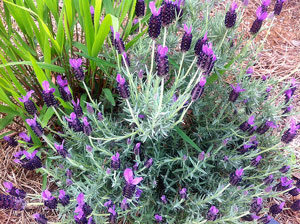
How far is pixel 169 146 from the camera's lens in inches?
65.7

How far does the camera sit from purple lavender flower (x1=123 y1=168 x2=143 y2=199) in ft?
3.41

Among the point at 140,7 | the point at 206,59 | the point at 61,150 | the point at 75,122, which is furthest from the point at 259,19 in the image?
the point at 61,150

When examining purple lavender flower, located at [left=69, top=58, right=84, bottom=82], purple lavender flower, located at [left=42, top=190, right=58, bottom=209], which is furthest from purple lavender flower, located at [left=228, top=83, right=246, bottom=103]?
purple lavender flower, located at [left=42, top=190, right=58, bottom=209]

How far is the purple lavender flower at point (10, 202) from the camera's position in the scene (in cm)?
107

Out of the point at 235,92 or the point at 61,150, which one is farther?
the point at 235,92

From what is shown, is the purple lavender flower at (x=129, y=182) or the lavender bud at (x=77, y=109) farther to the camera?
the lavender bud at (x=77, y=109)

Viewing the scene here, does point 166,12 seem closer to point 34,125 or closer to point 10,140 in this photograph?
point 34,125

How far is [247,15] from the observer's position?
8.85 ft

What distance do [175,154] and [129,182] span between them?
0.64 meters

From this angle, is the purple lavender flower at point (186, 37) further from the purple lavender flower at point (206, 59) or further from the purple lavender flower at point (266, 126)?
the purple lavender flower at point (266, 126)

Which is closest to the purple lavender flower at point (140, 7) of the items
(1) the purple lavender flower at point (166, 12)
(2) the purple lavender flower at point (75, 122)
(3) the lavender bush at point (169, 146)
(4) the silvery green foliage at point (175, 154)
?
(3) the lavender bush at point (169, 146)

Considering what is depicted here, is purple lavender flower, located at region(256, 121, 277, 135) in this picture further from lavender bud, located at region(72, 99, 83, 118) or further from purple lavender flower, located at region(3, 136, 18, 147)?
purple lavender flower, located at region(3, 136, 18, 147)

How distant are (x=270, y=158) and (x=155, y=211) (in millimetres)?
775

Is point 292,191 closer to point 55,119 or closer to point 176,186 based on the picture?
point 176,186
